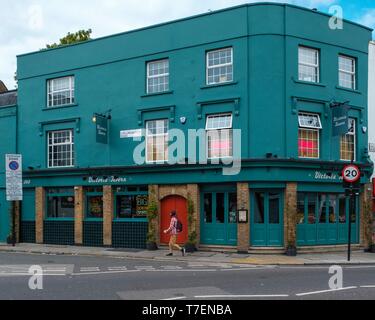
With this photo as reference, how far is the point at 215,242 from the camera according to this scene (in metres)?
21.2

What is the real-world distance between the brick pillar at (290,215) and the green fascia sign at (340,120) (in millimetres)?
2951

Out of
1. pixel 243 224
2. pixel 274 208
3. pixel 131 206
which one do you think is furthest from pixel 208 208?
pixel 131 206

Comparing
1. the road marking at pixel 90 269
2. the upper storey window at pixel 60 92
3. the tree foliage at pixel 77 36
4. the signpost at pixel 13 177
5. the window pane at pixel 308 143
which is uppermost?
the tree foliage at pixel 77 36

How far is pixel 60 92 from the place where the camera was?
Result: 25.7m

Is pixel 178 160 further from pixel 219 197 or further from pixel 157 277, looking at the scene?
pixel 157 277

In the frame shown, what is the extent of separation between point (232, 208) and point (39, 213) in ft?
32.7

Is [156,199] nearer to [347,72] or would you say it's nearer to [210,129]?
[210,129]

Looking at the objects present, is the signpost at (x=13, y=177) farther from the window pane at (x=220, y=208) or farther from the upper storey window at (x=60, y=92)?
the window pane at (x=220, y=208)

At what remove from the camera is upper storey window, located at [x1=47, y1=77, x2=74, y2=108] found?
25.3m

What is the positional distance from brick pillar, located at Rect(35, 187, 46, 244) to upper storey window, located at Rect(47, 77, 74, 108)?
14.2 feet

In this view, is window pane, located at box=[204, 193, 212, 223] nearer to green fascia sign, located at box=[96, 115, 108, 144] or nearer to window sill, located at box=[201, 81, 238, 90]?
window sill, located at box=[201, 81, 238, 90]

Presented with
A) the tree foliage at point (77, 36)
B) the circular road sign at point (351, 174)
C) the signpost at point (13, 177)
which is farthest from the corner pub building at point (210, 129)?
the tree foliage at point (77, 36)

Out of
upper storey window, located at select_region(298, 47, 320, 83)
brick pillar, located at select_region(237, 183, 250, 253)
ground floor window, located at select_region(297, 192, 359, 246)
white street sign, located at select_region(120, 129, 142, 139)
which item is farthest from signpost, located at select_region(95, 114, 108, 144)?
ground floor window, located at select_region(297, 192, 359, 246)

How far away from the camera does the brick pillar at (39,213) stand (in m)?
25.1
